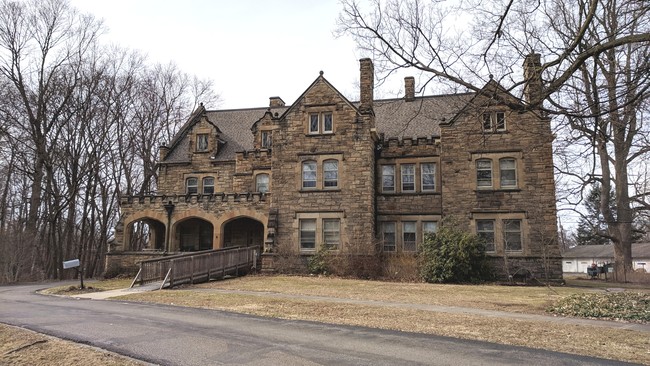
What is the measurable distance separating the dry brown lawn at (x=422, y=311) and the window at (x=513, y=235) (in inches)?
252

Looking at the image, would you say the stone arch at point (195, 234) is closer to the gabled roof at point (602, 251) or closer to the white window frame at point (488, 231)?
the white window frame at point (488, 231)

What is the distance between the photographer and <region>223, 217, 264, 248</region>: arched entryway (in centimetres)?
3033

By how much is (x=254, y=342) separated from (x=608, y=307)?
30.7 feet

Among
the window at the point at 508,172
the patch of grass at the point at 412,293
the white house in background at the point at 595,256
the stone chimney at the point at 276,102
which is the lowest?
the white house in background at the point at 595,256

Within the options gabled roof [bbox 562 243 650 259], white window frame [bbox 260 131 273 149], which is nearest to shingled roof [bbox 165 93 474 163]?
white window frame [bbox 260 131 273 149]

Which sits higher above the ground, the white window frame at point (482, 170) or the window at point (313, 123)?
the window at point (313, 123)

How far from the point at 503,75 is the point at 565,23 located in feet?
8.23

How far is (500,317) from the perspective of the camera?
11.9 m

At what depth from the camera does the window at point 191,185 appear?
108ft

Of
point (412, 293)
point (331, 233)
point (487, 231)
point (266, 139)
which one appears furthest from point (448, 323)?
point (266, 139)

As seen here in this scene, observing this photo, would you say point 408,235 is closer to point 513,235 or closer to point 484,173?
point 484,173

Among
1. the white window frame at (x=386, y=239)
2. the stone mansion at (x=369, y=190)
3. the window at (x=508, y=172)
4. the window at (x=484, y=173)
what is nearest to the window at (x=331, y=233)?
the stone mansion at (x=369, y=190)

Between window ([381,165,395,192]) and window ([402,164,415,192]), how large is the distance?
609 mm

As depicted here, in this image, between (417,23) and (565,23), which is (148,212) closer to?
(417,23)
